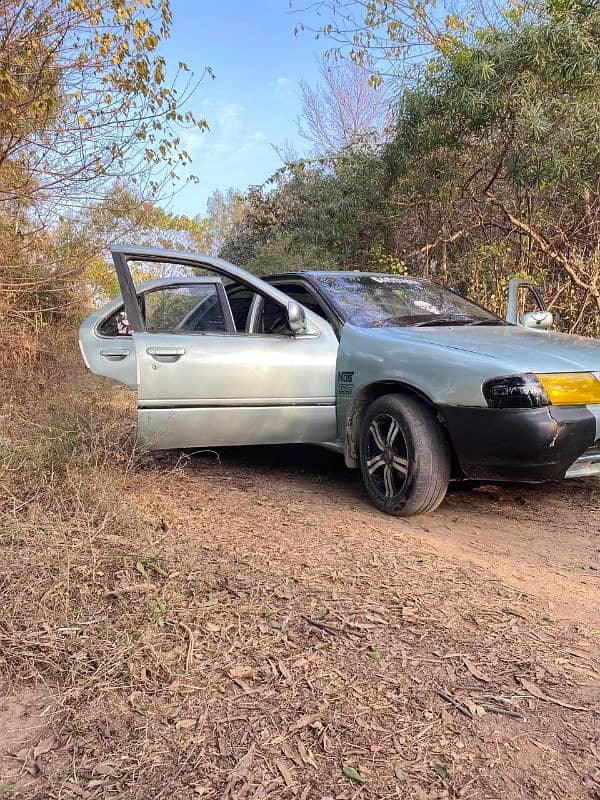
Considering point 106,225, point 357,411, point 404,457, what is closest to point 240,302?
point 357,411

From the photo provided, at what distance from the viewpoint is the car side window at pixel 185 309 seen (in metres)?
4.31

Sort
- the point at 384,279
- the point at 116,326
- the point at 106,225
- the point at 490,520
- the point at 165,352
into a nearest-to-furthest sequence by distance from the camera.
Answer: the point at 490,520, the point at 165,352, the point at 116,326, the point at 384,279, the point at 106,225

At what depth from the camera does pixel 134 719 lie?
187cm

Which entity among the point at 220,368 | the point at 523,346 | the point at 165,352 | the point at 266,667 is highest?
the point at 523,346

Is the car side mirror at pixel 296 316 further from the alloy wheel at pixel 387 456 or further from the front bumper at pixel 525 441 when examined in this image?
the front bumper at pixel 525 441

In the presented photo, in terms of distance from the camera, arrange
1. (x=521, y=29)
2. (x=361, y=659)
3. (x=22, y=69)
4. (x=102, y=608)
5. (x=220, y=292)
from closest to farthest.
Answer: (x=361, y=659), (x=102, y=608), (x=220, y=292), (x=521, y=29), (x=22, y=69)

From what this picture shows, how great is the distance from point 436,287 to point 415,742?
3.91 m

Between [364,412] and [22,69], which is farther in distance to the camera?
[22,69]

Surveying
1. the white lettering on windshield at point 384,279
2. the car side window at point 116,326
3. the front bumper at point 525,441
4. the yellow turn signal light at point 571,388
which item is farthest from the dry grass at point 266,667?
the white lettering on windshield at point 384,279

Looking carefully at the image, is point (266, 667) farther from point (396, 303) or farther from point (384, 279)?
point (384, 279)

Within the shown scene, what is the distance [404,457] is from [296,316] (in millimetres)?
1185

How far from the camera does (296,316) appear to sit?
4.08m

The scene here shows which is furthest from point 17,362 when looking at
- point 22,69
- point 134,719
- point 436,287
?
point 134,719

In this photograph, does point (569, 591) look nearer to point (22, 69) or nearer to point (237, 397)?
point (237, 397)
